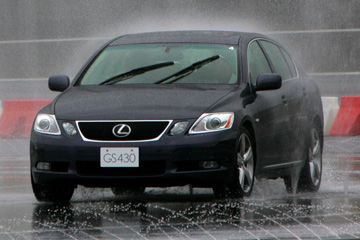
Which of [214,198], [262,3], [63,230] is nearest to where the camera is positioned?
[63,230]

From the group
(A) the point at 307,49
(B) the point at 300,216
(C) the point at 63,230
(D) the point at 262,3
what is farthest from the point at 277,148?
(D) the point at 262,3

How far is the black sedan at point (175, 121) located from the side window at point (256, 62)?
18 mm

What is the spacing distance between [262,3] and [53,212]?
25146 millimetres

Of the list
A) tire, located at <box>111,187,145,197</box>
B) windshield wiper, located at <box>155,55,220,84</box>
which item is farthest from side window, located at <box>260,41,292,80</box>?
tire, located at <box>111,187,145,197</box>

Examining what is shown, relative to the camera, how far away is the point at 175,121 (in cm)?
1109

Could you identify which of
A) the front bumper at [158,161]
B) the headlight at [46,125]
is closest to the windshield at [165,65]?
the headlight at [46,125]

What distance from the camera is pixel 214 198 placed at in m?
11.6

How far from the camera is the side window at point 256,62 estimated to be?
41.2 feet

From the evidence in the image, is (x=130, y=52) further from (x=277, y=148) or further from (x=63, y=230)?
(x=63, y=230)

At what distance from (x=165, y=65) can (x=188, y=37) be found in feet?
1.85

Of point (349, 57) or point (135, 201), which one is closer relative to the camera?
point (135, 201)

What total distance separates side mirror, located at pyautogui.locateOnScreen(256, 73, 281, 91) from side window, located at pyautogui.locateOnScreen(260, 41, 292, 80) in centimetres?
112

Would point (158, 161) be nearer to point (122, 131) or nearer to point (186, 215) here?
point (122, 131)

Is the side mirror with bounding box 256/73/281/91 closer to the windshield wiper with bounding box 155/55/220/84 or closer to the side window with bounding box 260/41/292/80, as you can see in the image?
the windshield wiper with bounding box 155/55/220/84
